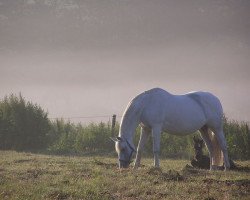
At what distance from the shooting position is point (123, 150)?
12805 mm

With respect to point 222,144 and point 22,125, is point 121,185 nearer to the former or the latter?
point 222,144

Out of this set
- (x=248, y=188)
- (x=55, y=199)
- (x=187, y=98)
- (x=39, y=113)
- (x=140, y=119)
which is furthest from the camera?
(x=39, y=113)

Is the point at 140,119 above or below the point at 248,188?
above

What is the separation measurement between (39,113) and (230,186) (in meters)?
19.5

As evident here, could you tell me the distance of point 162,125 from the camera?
13.6 metres

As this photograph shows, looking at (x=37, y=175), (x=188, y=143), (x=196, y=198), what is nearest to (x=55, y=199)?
(x=196, y=198)

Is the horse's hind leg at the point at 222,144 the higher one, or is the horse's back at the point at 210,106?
the horse's back at the point at 210,106

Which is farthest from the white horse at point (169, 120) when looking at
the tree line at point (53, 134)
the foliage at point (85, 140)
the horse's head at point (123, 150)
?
the foliage at point (85, 140)

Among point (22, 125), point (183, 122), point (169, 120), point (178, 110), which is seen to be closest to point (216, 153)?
point (183, 122)

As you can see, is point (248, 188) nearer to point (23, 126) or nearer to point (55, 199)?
point (55, 199)

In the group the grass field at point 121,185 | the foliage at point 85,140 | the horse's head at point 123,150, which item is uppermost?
the foliage at point 85,140

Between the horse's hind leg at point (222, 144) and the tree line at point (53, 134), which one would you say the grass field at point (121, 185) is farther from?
the tree line at point (53, 134)

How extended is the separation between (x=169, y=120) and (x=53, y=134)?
51.3 feet

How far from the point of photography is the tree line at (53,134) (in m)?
24.0
